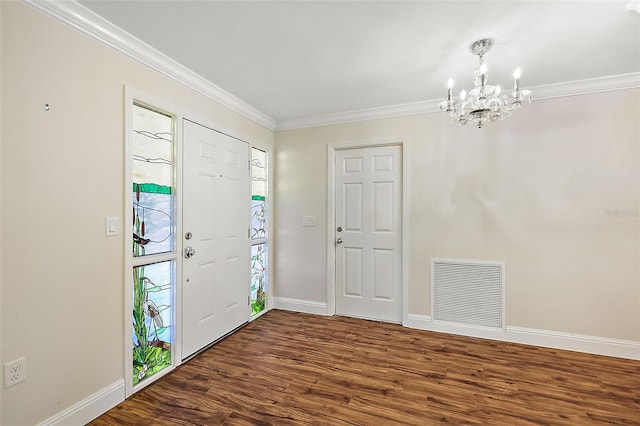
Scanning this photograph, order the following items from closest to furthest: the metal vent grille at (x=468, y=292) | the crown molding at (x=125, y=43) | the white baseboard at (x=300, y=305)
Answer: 1. the crown molding at (x=125, y=43)
2. the metal vent grille at (x=468, y=292)
3. the white baseboard at (x=300, y=305)

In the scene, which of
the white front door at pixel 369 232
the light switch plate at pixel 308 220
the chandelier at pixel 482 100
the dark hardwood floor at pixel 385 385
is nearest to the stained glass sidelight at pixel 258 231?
the light switch plate at pixel 308 220

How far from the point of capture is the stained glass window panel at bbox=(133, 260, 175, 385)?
82.0 inches

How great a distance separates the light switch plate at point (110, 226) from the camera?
1.83m

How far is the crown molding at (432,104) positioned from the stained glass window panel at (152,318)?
2.31 meters

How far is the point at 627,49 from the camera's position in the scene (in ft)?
6.77

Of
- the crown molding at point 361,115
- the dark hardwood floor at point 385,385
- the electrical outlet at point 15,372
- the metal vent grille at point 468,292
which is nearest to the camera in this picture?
the electrical outlet at point 15,372

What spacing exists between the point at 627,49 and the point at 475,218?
1662 mm

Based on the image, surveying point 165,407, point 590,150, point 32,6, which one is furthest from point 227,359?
point 590,150

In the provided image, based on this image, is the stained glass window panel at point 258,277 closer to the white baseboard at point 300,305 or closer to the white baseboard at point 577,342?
the white baseboard at point 300,305

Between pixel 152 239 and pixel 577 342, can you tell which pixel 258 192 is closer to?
pixel 152 239

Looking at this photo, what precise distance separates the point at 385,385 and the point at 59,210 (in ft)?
7.92

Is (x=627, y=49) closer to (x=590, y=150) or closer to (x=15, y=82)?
(x=590, y=150)

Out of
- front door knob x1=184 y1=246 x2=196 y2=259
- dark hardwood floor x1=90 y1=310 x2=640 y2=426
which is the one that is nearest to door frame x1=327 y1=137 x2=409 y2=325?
dark hardwood floor x1=90 y1=310 x2=640 y2=426

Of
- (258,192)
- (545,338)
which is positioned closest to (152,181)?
(258,192)
